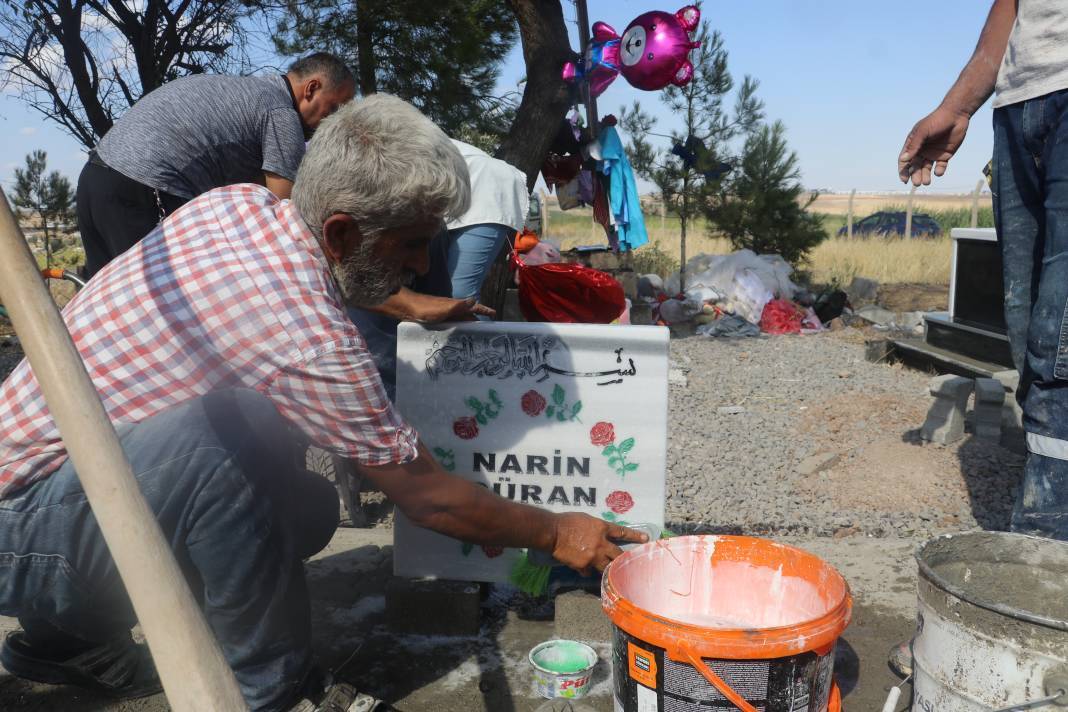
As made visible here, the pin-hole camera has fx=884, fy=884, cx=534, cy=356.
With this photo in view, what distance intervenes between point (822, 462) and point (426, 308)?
2893 mm

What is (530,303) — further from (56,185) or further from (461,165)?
(56,185)

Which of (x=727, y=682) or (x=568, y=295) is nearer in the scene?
(x=727, y=682)

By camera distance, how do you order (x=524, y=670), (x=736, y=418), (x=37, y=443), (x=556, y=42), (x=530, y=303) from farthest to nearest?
(x=556, y=42) → (x=736, y=418) → (x=530, y=303) → (x=524, y=670) → (x=37, y=443)

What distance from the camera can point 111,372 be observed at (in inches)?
74.1

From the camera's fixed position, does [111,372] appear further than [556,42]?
No

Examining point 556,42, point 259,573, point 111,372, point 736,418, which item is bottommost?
point 736,418

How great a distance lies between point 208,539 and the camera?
6.34ft

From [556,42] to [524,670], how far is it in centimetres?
642

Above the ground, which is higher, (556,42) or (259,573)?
(556,42)

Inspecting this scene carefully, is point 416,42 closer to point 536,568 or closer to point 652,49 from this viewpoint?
point 652,49

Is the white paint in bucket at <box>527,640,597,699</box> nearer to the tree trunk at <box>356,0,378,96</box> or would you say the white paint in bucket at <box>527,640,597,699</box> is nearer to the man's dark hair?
the man's dark hair

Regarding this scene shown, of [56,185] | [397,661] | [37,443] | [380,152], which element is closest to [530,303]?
[397,661]

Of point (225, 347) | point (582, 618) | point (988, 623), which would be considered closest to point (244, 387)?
→ point (225, 347)

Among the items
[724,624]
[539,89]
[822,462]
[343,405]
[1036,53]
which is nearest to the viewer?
[343,405]
